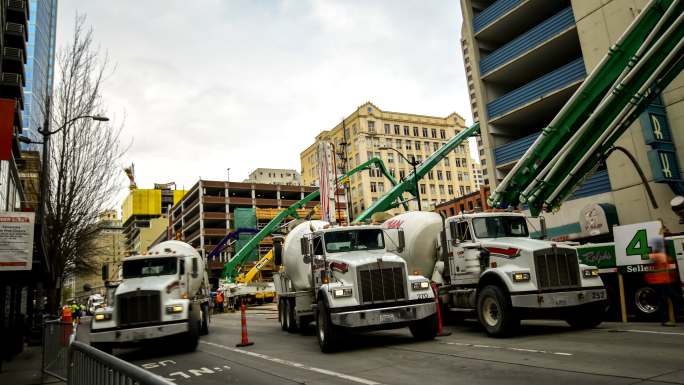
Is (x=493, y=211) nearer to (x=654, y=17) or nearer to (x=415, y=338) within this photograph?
(x=415, y=338)

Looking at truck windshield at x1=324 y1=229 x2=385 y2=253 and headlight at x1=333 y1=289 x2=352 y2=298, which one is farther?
truck windshield at x1=324 y1=229 x2=385 y2=253

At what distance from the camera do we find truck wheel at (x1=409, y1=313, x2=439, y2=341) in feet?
38.0

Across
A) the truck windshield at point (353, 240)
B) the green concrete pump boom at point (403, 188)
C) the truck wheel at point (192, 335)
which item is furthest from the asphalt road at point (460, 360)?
the green concrete pump boom at point (403, 188)

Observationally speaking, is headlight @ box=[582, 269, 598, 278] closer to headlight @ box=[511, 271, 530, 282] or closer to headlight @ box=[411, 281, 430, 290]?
headlight @ box=[511, 271, 530, 282]

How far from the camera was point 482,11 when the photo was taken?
103 ft

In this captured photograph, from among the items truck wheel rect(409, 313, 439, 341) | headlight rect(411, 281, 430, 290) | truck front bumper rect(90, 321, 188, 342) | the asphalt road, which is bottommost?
the asphalt road

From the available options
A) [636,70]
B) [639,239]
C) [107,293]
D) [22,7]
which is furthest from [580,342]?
[22,7]

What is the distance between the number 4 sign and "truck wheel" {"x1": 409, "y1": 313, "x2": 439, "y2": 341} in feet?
18.9

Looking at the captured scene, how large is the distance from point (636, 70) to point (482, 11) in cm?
1830

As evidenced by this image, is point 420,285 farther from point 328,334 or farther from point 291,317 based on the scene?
point 291,317

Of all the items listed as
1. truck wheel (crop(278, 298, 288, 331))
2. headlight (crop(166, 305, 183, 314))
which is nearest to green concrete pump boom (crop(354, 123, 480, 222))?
truck wheel (crop(278, 298, 288, 331))

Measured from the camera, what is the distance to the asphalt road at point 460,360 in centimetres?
712

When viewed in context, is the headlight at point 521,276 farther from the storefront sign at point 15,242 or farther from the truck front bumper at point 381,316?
the storefront sign at point 15,242

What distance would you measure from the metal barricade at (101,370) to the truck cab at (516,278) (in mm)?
8906
